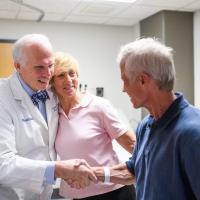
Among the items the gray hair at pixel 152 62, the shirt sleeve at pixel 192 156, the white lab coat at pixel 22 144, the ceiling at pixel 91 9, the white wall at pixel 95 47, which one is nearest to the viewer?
the shirt sleeve at pixel 192 156

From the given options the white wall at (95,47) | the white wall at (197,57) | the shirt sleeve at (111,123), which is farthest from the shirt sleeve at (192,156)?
the white wall at (95,47)

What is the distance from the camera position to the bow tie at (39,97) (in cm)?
170

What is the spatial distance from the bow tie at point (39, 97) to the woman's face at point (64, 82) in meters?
0.10

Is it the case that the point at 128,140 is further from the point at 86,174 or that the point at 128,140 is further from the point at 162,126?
the point at 162,126

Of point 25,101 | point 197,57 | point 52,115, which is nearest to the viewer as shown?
point 25,101

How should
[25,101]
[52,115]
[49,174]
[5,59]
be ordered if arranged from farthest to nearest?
[5,59] < [52,115] < [25,101] < [49,174]

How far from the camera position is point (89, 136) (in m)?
1.81

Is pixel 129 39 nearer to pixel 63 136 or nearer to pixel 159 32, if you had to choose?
pixel 159 32

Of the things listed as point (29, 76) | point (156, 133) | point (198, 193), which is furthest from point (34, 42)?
point (198, 193)

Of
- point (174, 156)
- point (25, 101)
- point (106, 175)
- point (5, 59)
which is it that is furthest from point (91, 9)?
point (174, 156)

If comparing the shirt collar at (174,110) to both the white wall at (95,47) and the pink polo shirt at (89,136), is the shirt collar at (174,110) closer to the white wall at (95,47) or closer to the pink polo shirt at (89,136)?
the pink polo shirt at (89,136)

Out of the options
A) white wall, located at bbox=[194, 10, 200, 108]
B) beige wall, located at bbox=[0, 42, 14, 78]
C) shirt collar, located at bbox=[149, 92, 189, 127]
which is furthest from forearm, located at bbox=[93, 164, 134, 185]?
beige wall, located at bbox=[0, 42, 14, 78]

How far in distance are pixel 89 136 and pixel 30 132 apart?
1.14 ft

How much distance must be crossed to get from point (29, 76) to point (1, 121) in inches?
10.8
